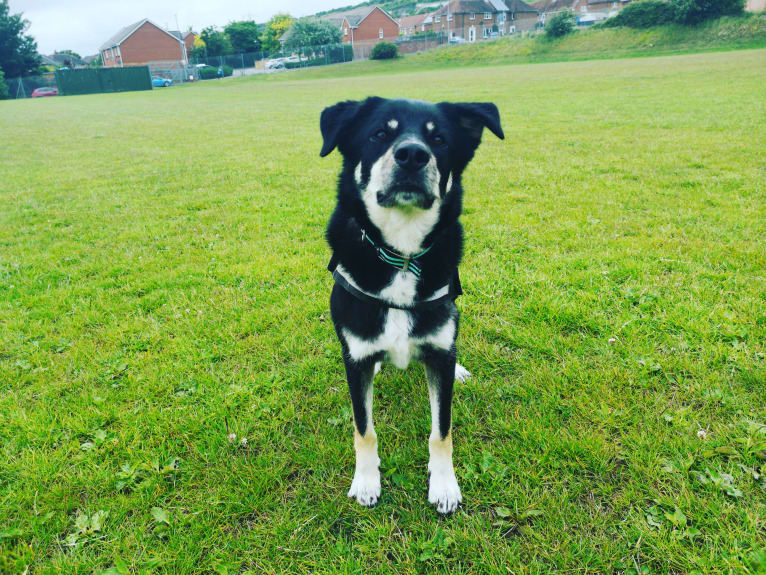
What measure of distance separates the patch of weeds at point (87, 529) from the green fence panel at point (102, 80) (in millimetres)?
56114

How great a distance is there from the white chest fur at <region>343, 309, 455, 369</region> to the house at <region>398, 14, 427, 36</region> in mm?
119658

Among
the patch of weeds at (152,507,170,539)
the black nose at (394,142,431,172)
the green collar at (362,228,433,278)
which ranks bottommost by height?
the patch of weeds at (152,507,170,539)

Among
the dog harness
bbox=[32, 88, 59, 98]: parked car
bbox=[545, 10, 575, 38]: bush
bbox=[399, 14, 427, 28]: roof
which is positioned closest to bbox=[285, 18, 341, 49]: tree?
bbox=[32, 88, 59, 98]: parked car

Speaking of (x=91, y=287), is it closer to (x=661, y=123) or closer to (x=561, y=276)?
(x=561, y=276)

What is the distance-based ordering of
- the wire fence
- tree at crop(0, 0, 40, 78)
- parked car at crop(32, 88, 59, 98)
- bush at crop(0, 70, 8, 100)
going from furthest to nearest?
1. the wire fence
2. tree at crop(0, 0, 40, 78)
3. parked car at crop(32, 88, 59, 98)
4. bush at crop(0, 70, 8, 100)

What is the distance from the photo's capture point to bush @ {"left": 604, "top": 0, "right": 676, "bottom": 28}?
4206 centimetres

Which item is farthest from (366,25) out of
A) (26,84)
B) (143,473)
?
(143,473)

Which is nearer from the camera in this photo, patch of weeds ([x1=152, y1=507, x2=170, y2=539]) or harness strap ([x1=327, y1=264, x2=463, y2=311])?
patch of weeds ([x1=152, y1=507, x2=170, y2=539])

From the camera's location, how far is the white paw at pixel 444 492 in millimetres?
2320

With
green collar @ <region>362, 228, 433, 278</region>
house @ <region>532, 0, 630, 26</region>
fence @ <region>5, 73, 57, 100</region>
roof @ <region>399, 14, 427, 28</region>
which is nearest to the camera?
green collar @ <region>362, 228, 433, 278</region>

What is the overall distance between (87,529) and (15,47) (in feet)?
246

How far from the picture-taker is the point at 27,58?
181 ft

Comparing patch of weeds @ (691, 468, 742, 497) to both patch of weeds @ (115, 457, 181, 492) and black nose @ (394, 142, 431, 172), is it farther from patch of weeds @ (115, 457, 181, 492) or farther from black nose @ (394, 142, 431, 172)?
patch of weeds @ (115, 457, 181, 492)

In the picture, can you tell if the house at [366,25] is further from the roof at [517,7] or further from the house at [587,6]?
the house at [587,6]
